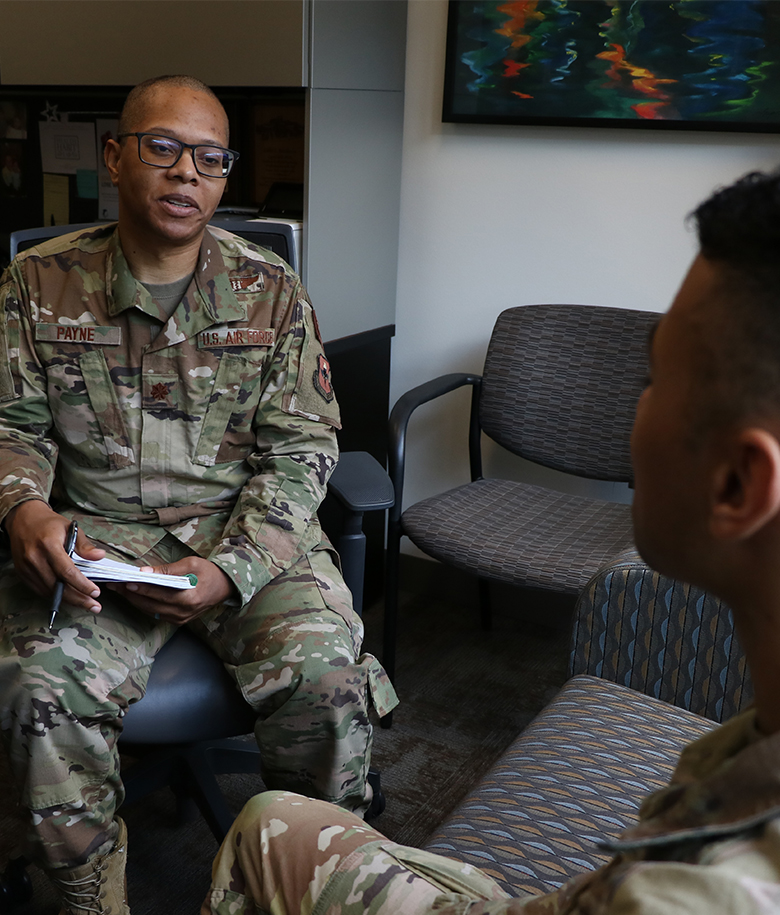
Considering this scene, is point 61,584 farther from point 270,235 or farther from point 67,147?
point 67,147

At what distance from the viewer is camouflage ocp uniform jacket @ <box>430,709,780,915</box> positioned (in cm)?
48

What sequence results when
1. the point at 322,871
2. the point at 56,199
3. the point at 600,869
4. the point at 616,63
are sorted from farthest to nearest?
the point at 56,199
the point at 616,63
the point at 322,871
the point at 600,869

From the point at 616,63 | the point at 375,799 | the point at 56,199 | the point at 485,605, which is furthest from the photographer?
the point at 56,199

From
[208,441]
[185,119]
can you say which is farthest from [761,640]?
[185,119]

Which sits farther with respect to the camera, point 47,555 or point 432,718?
point 432,718

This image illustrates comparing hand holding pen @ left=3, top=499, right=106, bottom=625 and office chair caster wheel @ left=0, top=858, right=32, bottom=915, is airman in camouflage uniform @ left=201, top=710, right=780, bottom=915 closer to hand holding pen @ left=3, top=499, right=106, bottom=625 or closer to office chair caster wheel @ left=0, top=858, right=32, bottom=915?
hand holding pen @ left=3, top=499, right=106, bottom=625

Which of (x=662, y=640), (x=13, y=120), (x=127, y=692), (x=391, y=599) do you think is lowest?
(x=391, y=599)

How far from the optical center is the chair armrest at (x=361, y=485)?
1.40 meters

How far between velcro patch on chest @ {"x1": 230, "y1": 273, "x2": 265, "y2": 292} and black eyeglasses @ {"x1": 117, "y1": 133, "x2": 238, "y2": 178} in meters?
0.18

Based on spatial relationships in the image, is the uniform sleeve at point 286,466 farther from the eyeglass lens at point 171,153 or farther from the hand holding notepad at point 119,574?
the eyeglass lens at point 171,153

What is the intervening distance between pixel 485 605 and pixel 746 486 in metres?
1.88

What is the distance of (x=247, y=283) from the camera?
1.57m

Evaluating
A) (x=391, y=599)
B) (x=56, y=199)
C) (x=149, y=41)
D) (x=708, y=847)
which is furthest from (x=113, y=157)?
(x=708, y=847)

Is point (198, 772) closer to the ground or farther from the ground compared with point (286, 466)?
closer to the ground
